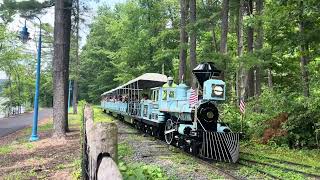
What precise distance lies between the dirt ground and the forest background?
7527 mm

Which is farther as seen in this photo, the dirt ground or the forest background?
the forest background

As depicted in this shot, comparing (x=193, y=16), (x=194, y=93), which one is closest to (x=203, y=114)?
(x=194, y=93)

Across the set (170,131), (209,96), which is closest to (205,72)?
(209,96)

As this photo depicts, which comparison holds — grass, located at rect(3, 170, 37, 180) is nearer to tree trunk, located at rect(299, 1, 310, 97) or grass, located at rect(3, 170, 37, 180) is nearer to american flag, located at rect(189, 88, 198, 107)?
american flag, located at rect(189, 88, 198, 107)

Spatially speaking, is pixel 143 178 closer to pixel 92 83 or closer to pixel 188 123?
pixel 188 123

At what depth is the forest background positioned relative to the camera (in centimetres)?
1628

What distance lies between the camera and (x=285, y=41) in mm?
16922

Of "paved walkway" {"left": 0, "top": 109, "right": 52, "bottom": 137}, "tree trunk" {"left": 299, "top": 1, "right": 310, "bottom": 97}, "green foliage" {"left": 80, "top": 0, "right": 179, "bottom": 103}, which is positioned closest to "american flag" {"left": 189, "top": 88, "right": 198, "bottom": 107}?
"tree trunk" {"left": 299, "top": 1, "right": 310, "bottom": 97}

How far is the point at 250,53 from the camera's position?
19.6m

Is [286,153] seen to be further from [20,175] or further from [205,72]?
[20,175]

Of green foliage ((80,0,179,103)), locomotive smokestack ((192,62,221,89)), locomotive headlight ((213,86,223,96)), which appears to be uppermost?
green foliage ((80,0,179,103))

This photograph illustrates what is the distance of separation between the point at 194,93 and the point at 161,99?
390 centimetres

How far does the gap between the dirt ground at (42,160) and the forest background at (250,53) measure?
753cm

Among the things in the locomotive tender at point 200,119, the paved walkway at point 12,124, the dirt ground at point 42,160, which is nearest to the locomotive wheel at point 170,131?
the locomotive tender at point 200,119
